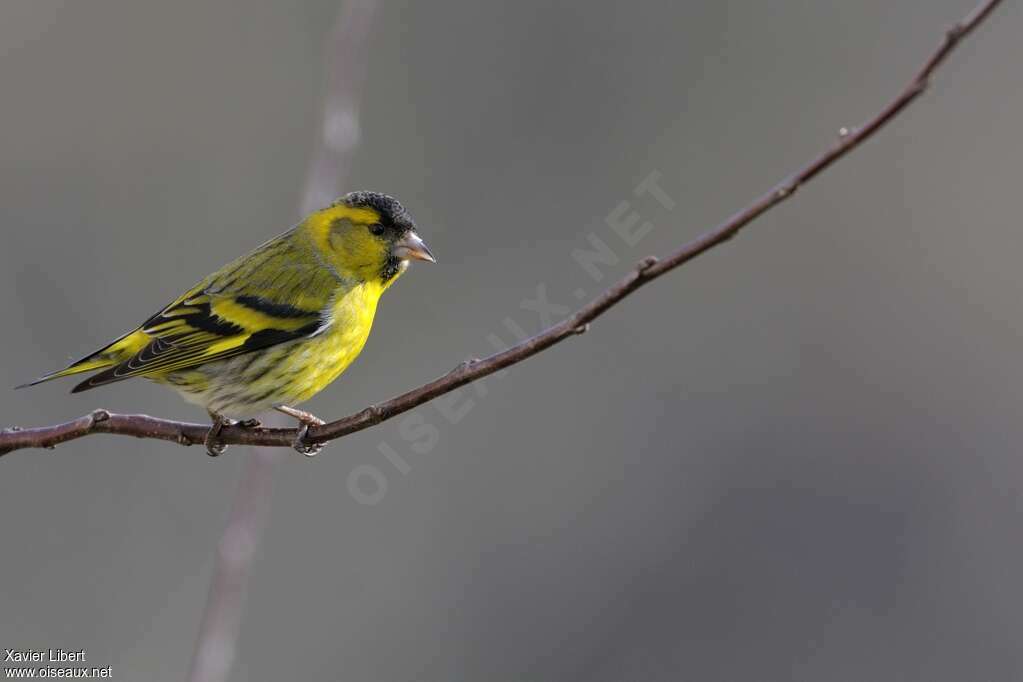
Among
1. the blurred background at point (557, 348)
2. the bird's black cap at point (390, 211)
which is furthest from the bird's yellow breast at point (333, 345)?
the blurred background at point (557, 348)

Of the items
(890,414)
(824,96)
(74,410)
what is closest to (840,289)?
(890,414)

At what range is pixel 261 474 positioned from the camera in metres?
3.73

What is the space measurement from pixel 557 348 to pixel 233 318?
14.1 ft

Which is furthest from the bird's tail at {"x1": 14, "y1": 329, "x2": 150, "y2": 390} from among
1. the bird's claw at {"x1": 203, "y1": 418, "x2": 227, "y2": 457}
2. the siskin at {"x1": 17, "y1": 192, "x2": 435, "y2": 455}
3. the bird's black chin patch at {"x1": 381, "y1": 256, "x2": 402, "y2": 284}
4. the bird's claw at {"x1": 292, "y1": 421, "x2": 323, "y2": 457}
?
the bird's claw at {"x1": 292, "y1": 421, "x2": 323, "y2": 457}

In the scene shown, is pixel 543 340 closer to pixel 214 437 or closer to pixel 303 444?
pixel 303 444

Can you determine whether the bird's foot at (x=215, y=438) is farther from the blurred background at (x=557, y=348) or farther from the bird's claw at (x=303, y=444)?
the blurred background at (x=557, y=348)

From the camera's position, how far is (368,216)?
5562mm

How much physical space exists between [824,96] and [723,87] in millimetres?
962

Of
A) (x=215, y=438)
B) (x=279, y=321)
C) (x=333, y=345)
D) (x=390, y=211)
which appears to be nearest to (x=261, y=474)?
(x=215, y=438)

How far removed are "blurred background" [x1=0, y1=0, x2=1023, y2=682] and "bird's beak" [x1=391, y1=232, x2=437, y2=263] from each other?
6.79 ft

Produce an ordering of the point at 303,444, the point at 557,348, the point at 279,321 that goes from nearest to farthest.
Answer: the point at 303,444, the point at 279,321, the point at 557,348

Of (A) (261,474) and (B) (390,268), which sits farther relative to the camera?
(B) (390,268)

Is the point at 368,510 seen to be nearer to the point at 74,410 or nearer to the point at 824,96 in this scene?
the point at 74,410

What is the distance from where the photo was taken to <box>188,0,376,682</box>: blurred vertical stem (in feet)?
11.5
